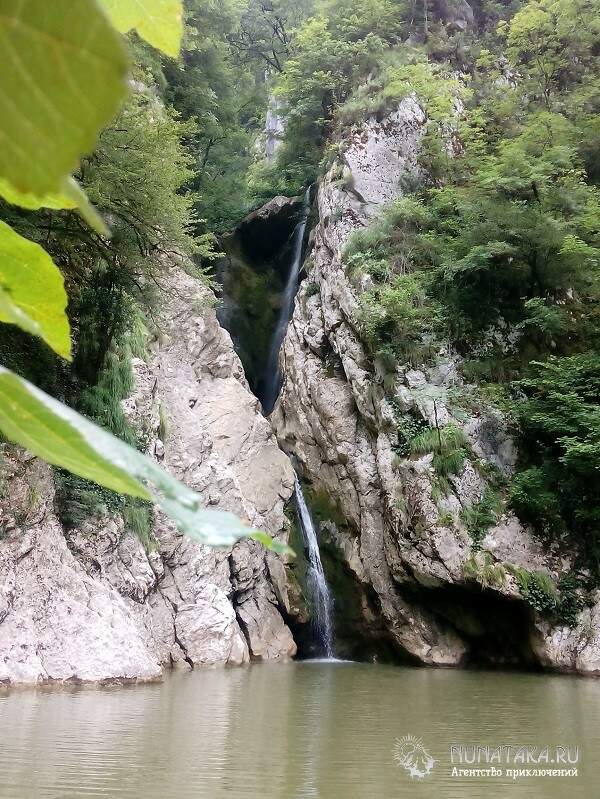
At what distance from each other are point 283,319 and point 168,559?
332 inches

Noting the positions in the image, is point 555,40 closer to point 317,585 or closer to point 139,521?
point 317,585

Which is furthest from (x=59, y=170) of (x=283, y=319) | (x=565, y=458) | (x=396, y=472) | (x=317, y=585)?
(x=283, y=319)

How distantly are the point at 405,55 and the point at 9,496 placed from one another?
15.0 metres

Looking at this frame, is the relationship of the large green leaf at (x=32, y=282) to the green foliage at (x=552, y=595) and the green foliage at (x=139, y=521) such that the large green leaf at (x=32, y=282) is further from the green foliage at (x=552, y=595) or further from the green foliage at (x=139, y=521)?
the green foliage at (x=552, y=595)

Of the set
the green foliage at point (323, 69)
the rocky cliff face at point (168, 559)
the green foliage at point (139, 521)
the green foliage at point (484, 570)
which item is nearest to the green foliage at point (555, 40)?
the green foliage at point (323, 69)

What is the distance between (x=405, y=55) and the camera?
16.1 meters

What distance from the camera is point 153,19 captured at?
1.23ft

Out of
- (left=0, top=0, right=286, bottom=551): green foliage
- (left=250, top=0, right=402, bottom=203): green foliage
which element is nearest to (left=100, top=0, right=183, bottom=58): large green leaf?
(left=0, top=0, right=286, bottom=551): green foliage

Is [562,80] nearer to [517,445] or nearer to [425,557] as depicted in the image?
[517,445]

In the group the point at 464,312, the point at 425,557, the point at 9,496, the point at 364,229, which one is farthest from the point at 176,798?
the point at 364,229

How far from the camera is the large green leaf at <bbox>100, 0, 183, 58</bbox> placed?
361mm

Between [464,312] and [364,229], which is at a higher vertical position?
[364,229]

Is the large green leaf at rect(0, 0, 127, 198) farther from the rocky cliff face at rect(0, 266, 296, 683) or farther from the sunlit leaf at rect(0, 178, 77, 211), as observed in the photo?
the rocky cliff face at rect(0, 266, 296, 683)

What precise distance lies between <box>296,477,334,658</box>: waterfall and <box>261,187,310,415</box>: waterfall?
12.1ft
